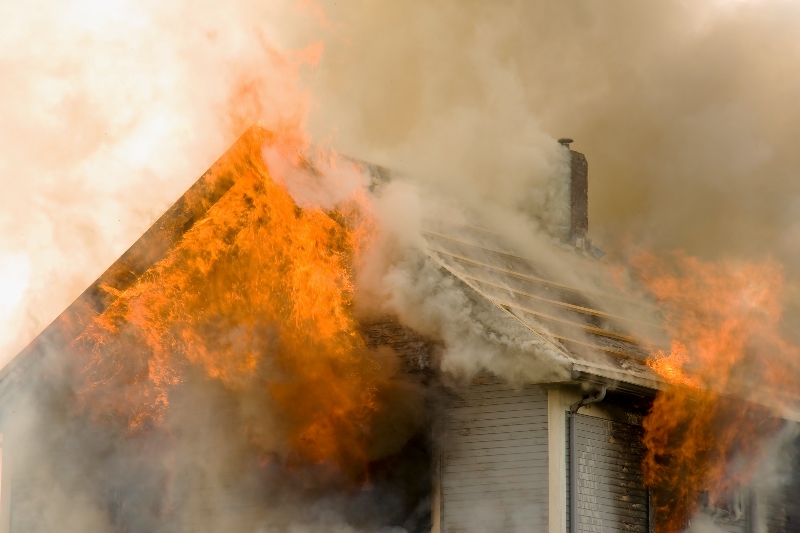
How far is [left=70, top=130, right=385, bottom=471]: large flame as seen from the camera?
44.3 ft

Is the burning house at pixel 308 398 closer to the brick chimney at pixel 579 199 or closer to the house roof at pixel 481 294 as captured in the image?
the house roof at pixel 481 294

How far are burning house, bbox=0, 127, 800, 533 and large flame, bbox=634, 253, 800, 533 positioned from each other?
14cm

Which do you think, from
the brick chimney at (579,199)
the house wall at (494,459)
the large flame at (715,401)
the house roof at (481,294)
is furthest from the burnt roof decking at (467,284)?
the brick chimney at (579,199)

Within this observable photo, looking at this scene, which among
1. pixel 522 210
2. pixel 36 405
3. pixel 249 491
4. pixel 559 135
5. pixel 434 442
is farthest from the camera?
pixel 559 135

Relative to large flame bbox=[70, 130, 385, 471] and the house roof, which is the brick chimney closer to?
the house roof

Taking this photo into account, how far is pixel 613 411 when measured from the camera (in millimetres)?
13367

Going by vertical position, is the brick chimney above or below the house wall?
above

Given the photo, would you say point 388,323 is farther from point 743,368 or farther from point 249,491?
point 743,368

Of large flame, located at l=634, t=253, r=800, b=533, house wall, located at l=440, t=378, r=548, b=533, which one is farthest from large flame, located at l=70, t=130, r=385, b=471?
large flame, located at l=634, t=253, r=800, b=533

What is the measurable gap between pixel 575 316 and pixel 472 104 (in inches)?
234

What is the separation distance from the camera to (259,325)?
46.3 feet

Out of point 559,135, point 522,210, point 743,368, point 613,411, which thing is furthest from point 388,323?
point 559,135

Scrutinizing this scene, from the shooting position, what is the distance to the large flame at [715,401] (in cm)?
1350

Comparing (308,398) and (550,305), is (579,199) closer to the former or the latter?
(550,305)
